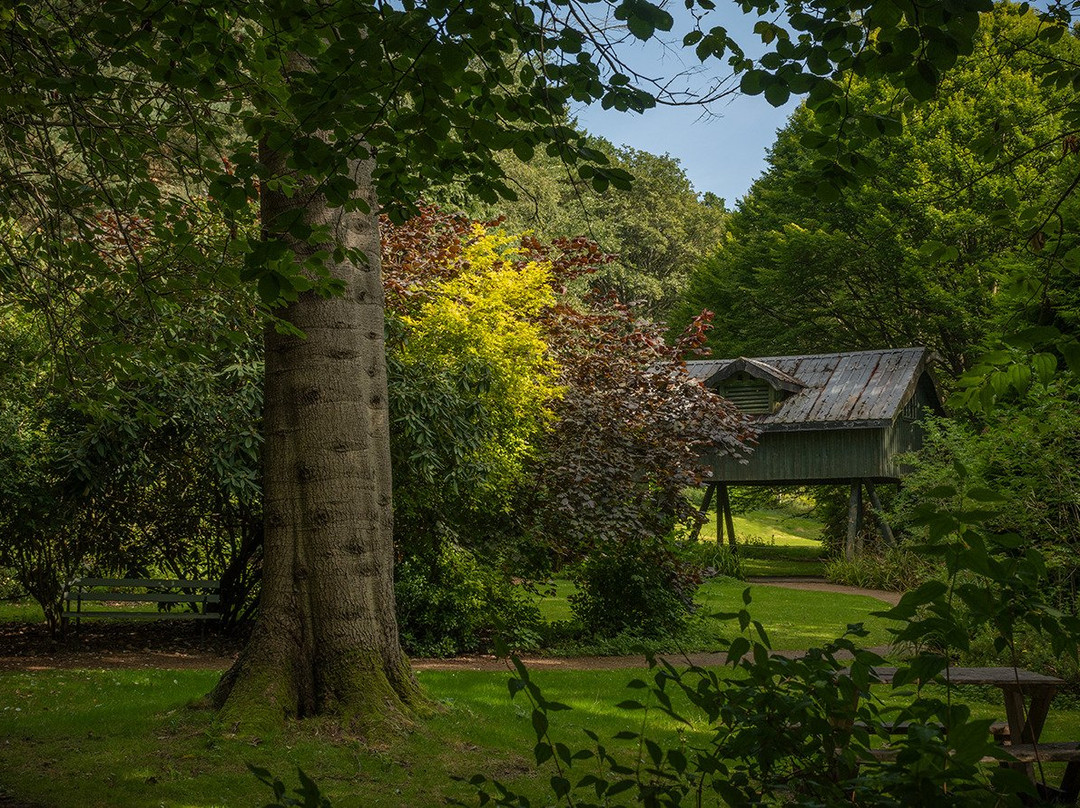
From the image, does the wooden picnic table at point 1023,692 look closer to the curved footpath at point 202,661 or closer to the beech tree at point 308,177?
the beech tree at point 308,177

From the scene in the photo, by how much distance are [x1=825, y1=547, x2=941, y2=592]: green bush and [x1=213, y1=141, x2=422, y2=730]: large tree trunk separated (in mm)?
16679

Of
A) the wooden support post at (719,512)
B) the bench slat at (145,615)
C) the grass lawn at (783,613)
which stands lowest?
the grass lawn at (783,613)

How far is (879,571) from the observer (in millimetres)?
22844

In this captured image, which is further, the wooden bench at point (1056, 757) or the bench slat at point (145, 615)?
the bench slat at point (145, 615)

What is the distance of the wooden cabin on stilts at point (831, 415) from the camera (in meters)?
25.6

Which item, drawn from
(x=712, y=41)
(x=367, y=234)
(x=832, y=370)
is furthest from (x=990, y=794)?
(x=832, y=370)

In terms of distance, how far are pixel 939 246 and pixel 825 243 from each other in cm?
2922

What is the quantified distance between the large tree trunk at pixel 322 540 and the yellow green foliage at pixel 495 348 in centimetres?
558

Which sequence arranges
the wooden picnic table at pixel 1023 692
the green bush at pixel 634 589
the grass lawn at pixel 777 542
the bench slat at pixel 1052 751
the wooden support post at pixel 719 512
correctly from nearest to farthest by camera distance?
1. the bench slat at pixel 1052 751
2. the wooden picnic table at pixel 1023 692
3. the green bush at pixel 634 589
4. the wooden support post at pixel 719 512
5. the grass lawn at pixel 777 542

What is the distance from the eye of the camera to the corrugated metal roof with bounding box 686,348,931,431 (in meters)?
25.3

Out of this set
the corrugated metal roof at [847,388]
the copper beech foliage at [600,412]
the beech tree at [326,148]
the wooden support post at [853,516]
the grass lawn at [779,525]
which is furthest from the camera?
the grass lawn at [779,525]

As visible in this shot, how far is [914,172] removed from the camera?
28.0 m

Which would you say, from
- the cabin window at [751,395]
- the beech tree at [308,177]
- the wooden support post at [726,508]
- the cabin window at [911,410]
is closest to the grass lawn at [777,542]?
the wooden support post at [726,508]

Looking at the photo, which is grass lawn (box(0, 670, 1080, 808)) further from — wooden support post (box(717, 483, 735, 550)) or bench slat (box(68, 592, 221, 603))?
wooden support post (box(717, 483, 735, 550))
